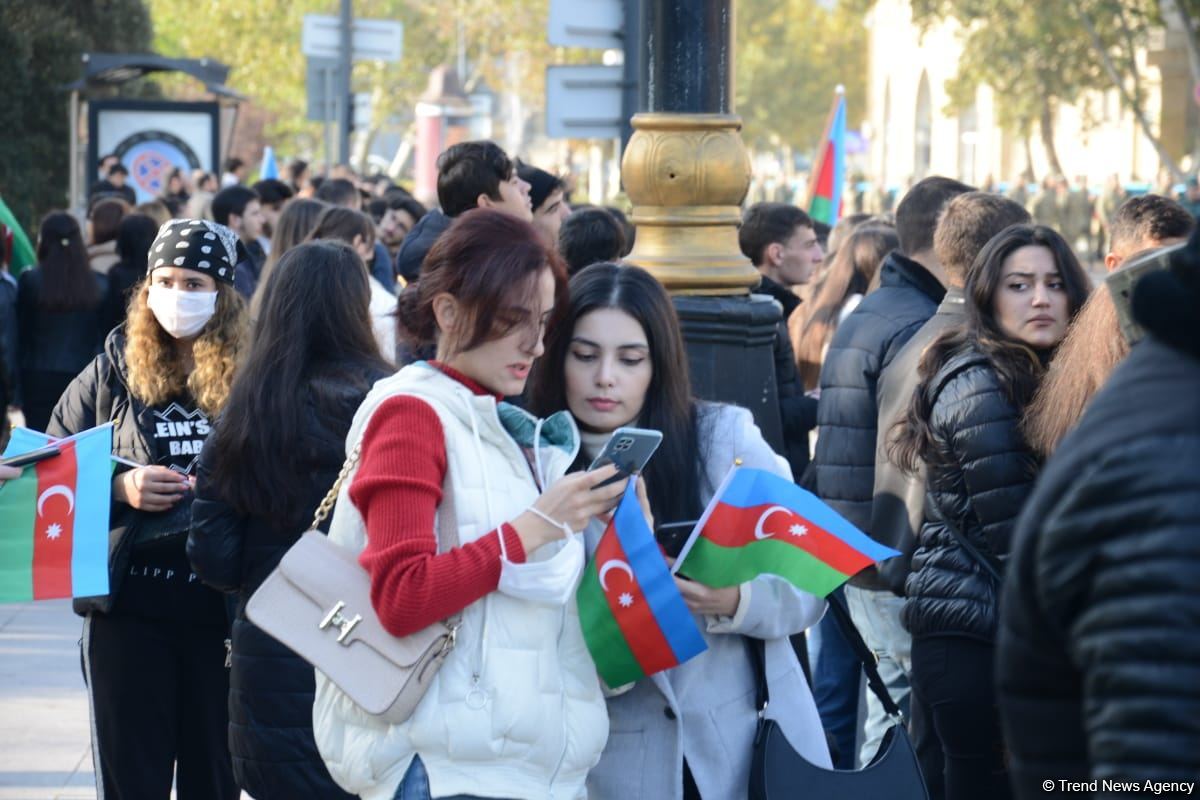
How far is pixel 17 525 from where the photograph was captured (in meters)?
4.71

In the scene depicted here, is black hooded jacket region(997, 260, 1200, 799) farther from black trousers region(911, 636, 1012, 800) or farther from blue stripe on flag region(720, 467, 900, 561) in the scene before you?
black trousers region(911, 636, 1012, 800)

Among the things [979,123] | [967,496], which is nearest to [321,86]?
[967,496]

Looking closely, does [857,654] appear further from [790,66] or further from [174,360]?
[790,66]

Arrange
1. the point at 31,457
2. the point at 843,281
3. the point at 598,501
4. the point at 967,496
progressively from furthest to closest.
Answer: the point at 843,281
the point at 31,457
the point at 967,496
the point at 598,501

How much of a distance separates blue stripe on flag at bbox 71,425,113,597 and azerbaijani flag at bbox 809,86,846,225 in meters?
8.83

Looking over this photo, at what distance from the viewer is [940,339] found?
4.71 metres

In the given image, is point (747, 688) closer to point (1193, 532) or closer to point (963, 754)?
point (963, 754)

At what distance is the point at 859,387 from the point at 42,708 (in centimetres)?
363

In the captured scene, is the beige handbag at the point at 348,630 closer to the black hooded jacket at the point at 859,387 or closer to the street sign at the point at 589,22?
the black hooded jacket at the point at 859,387

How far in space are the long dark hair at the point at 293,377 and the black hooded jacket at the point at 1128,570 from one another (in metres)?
2.59

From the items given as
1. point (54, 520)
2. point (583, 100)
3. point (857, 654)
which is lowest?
point (857, 654)

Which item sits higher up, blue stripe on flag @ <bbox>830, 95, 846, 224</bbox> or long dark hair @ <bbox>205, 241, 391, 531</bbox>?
blue stripe on flag @ <bbox>830, 95, 846, 224</bbox>

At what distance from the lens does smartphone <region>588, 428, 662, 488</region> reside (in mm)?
3266

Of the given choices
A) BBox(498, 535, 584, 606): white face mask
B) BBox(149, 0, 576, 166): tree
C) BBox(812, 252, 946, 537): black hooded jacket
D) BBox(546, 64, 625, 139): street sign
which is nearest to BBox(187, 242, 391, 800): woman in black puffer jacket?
BBox(498, 535, 584, 606): white face mask
